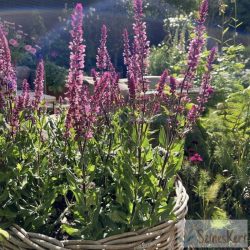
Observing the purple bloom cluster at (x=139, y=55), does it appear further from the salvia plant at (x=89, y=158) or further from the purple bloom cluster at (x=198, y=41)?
the purple bloom cluster at (x=198, y=41)

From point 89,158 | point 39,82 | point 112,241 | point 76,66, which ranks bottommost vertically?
point 112,241

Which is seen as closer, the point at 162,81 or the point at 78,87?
the point at 78,87

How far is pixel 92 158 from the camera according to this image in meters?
2.24

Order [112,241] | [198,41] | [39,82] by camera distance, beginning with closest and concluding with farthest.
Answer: [112,241] → [198,41] → [39,82]

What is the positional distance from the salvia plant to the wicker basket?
0.18 ft

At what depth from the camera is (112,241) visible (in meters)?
1.78

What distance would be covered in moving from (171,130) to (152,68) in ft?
22.2

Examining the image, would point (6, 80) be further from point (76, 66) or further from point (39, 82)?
point (76, 66)

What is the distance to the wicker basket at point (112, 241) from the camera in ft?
5.73

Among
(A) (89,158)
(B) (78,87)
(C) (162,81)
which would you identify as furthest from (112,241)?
(C) (162,81)

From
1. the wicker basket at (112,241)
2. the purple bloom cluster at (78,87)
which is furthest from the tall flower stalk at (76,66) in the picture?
the wicker basket at (112,241)

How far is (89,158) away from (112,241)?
1.42 ft

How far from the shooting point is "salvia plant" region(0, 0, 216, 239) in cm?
188

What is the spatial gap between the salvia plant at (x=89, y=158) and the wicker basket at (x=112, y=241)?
6 centimetres
